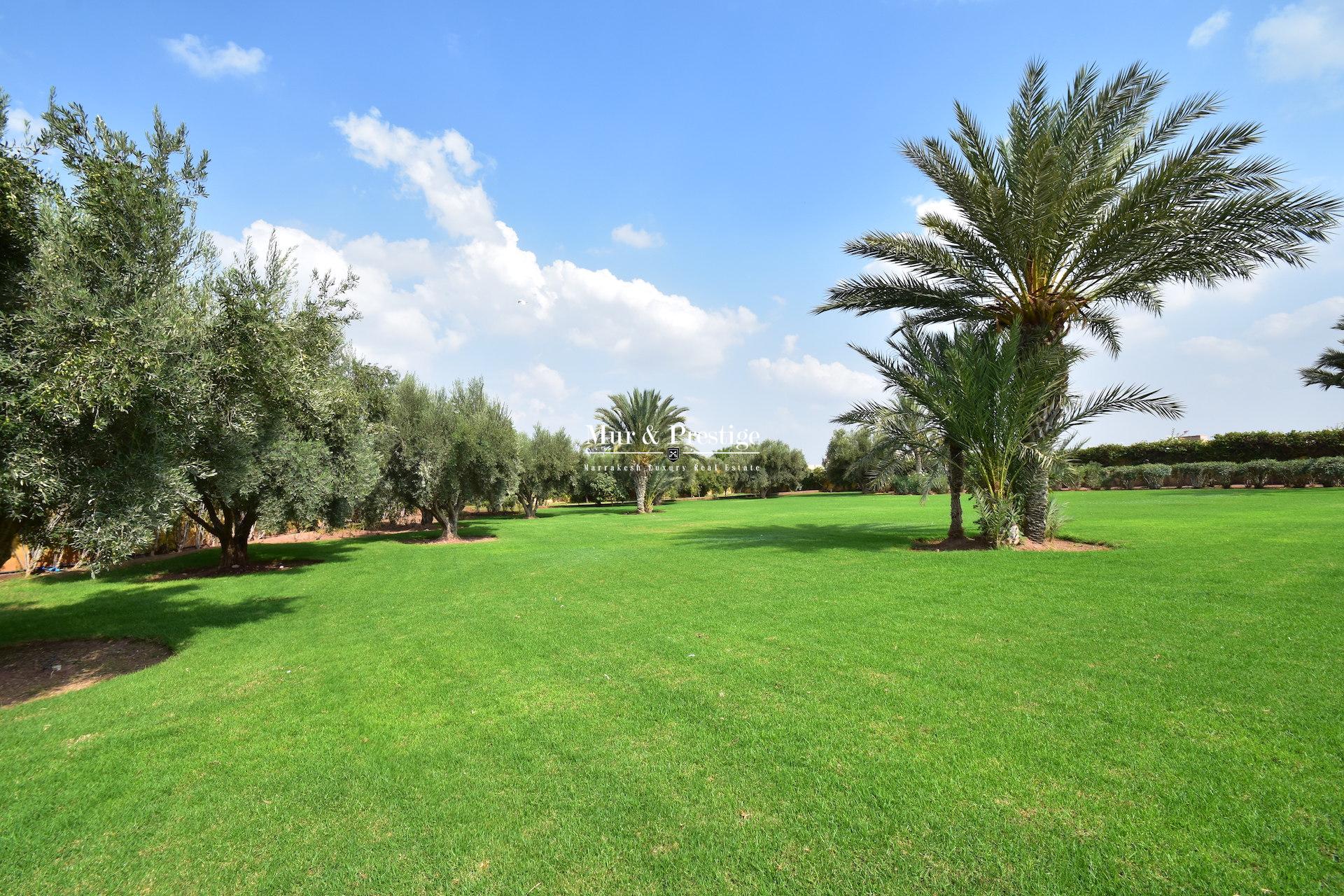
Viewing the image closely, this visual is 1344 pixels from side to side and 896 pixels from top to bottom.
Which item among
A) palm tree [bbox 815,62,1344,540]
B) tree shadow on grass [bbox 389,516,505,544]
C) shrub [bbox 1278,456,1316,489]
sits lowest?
tree shadow on grass [bbox 389,516,505,544]

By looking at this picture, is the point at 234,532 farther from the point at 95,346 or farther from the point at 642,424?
the point at 642,424

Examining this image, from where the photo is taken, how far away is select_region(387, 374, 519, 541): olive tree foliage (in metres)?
21.4

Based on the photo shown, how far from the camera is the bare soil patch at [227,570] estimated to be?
14750 mm

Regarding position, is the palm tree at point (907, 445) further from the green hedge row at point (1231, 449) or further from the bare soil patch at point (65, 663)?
the green hedge row at point (1231, 449)

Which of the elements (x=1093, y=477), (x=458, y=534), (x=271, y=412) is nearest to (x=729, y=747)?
(x=271, y=412)

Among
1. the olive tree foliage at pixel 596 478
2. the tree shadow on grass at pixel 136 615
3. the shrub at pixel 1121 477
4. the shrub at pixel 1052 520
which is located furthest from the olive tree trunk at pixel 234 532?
the shrub at pixel 1121 477

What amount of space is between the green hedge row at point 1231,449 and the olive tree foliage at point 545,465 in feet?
95.8

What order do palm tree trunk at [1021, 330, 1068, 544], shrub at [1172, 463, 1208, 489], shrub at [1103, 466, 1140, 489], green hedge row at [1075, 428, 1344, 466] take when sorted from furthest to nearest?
shrub at [1103, 466, 1140, 489] → shrub at [1172, 463, 1208, 489] → green hedge row at [1075, 428, 1344, 466] → palm tree trunk at [1021, 330, 1068, 544]

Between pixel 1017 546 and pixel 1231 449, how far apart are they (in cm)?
3262

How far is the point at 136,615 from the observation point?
10086 millimetres

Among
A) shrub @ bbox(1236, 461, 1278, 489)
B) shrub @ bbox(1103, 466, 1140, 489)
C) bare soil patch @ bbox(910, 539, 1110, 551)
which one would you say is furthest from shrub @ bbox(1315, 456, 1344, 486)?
bare soil patch @ bbox(910, 539, 1110, 551)

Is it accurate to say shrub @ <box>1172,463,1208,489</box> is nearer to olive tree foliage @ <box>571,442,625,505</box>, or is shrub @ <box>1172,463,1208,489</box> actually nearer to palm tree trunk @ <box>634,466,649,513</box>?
palm tree trunk @ <box>634,466,649,513</box>

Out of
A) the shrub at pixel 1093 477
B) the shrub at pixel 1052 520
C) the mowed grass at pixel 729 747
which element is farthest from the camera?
the shrub at pixel 1093 477

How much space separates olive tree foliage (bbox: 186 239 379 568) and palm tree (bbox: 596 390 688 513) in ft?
82.0
